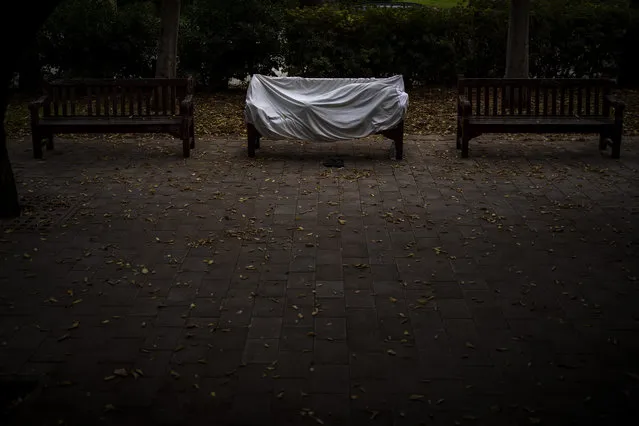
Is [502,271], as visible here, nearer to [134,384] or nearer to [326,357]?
[326,357]

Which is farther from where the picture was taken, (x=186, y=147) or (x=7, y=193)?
(x=186, y=147)

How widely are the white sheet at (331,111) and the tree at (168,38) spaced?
3727 mm

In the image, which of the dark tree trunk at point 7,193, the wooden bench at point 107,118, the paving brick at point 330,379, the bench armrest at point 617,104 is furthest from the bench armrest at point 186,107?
the paving brick at point 330,379

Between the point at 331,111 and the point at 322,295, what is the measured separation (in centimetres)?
519

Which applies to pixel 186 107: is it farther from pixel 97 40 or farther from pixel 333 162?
pixel 97 40

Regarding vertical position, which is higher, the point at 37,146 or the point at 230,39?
the point at 230,39

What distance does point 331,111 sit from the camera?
10773mm

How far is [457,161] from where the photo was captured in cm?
1061

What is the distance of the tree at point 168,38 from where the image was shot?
46.0 feet

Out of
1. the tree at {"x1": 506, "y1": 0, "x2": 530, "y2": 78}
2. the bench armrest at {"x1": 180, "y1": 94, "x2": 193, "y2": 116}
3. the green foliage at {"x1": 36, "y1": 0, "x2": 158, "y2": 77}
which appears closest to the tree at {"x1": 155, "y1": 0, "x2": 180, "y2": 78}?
the green foliage at {"x1": 36, "y1": 0, "x2": 158, "y2": 77}

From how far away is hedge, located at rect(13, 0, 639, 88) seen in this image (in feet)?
51.1

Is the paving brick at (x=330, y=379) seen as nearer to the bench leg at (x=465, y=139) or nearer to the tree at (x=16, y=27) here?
the tree at (x=16, y=27)

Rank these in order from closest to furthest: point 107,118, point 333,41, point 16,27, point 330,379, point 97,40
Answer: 1. point 16,27
2. point 330,379
3. point 107,118
4. point 97,40
5. point 333,41

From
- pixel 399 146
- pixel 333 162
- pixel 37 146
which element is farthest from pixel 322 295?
pixel 37 146
